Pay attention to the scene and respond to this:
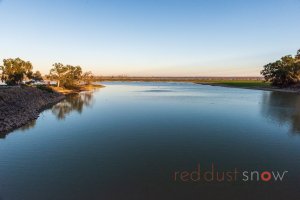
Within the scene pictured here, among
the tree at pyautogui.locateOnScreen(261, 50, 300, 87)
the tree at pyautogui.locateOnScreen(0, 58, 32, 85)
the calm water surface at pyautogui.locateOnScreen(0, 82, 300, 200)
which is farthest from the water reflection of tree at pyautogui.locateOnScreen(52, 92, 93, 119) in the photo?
the tree at pyautogui.locateOnScreen(261, 50, 300, 87)

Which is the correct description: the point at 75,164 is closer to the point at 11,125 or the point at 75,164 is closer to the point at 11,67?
the point at 11,125

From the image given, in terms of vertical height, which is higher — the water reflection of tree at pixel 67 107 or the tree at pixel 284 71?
the tree at pixel 284 71

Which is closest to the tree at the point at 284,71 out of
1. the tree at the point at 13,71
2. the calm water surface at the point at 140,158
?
the calm water surface at the point at 140,158

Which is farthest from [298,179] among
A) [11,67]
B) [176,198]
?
[11,67]

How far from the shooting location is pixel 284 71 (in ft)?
356

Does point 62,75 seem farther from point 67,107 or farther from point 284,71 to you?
point 284,71

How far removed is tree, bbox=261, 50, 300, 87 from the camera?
350ft

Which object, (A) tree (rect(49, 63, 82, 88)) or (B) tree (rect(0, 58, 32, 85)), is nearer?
(B) tree (rect(0, 58, 32, 85))

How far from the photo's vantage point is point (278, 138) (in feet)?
75.7

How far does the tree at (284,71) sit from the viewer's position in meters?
107

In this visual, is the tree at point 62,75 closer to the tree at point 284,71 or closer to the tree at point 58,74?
the tree at point 58,74

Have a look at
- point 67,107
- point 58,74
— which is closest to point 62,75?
point 58,74

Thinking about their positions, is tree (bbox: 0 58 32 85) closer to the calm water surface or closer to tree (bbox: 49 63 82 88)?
tree (bbox: 49 63 82 88)

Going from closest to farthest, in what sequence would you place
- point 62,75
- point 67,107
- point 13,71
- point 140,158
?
point 140,158
point 67,107
point 13,71
point 62,75
